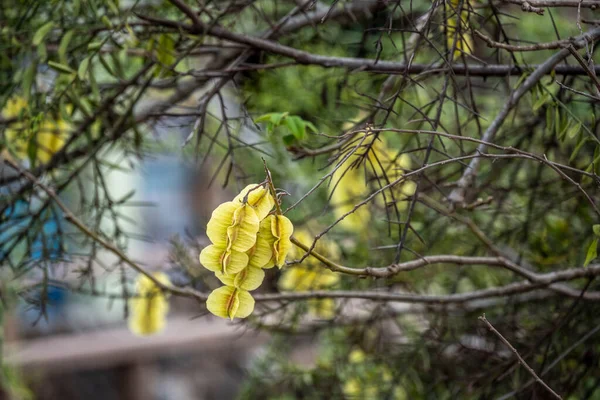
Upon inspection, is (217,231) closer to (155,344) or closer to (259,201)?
(259,201)

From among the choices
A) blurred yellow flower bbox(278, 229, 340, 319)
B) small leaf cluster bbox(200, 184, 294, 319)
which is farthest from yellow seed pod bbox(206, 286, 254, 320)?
blurred yellow flower bbox(278, 229, 340, 319)

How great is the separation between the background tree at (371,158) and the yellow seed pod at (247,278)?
8 cm

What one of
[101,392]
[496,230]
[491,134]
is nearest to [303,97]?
[496,230]

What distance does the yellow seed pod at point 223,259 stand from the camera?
24.5 inches

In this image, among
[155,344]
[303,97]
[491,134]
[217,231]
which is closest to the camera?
[217,231]

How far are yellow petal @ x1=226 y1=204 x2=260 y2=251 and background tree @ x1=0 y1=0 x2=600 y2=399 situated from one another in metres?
0.09

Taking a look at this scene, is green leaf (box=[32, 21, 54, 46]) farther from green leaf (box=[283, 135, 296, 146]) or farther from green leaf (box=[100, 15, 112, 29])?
green leaf (box=[283, 135, 296, 146])

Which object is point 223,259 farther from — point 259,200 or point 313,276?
point 313,276

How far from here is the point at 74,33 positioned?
3.86 feet

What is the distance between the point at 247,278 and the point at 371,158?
63cm

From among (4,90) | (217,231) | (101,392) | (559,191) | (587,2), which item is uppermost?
(4,90)

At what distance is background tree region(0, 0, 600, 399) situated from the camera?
878 mm

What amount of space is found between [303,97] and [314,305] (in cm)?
60

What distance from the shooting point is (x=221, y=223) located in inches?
24.6
